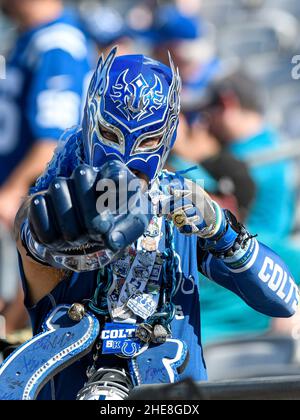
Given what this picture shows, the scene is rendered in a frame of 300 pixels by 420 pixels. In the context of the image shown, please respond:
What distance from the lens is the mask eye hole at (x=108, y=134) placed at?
113 inches

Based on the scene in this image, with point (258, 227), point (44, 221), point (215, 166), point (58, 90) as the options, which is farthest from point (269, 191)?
point (44, 221)

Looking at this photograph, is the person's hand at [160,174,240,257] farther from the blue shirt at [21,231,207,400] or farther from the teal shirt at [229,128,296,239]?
the teal shirt at [229,128,296,239]

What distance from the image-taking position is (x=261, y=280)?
3072 millimetres

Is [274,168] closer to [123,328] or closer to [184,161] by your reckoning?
[184,161]

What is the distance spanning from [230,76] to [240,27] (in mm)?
2030

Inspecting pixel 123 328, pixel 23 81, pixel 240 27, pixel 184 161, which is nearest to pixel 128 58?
pixel 123 328

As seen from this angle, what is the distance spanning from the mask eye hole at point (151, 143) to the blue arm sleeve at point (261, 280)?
0.42m

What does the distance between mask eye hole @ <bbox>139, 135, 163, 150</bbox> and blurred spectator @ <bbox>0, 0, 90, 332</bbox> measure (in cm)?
236

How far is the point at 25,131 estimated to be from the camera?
18.7 feet

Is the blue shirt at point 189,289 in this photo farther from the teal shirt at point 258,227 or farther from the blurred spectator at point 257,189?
the blurred spectator at point 257,189

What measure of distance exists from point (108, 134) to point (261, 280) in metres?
0.63

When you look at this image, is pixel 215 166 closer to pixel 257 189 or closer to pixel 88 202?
pixel 257 189

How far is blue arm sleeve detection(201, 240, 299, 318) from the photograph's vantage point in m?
3.07

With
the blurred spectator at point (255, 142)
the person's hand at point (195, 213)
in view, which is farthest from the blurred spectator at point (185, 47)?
the person's hand at point (195, 213)
